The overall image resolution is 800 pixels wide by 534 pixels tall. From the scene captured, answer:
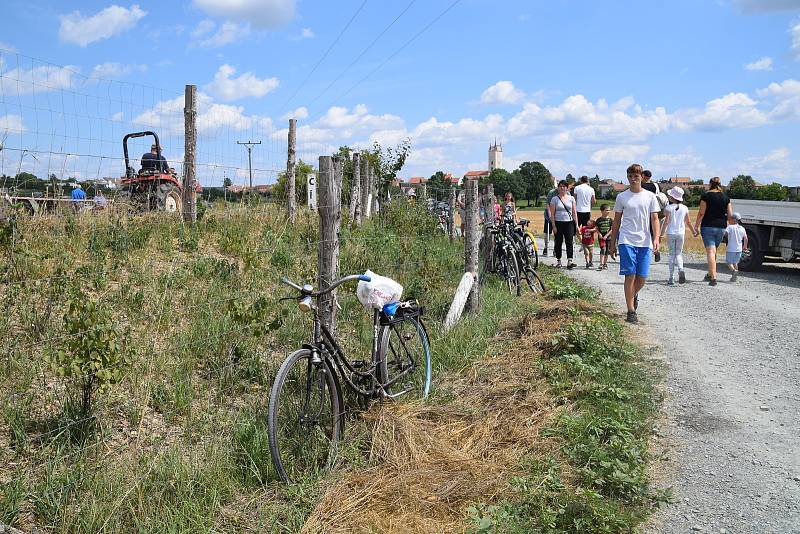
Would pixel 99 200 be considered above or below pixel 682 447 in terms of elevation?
above

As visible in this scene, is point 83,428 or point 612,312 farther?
point 612,312

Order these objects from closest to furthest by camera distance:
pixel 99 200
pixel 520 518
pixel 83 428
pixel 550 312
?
pixel 520 518 < pixel 83 428 < pixel 550 312 < pixel 99 200

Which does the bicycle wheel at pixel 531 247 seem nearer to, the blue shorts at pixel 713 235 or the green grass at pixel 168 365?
the green grass at pixel 168 365

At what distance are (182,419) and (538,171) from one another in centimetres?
10481

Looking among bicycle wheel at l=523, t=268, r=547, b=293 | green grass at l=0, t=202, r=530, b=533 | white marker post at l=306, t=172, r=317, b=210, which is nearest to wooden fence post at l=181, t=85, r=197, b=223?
green grass at l=0, t=202, r=530, b=533

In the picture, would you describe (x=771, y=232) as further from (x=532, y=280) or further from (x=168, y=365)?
(x=168, y=365)

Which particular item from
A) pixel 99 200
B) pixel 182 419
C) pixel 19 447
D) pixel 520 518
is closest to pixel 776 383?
pixel 520 518

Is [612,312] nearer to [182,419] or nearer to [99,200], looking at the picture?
[182,419]

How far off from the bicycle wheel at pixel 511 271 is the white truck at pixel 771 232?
20.5ft

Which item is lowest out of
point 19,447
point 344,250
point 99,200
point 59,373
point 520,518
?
point 520,518

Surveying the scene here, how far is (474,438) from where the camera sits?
15.2 ft

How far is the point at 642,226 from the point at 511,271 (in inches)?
92.3

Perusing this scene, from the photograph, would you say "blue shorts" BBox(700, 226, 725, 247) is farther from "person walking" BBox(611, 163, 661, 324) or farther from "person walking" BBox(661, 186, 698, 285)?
"person walking" BBox(611, 163, 661, 324)

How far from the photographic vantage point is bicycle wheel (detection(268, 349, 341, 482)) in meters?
4.01
